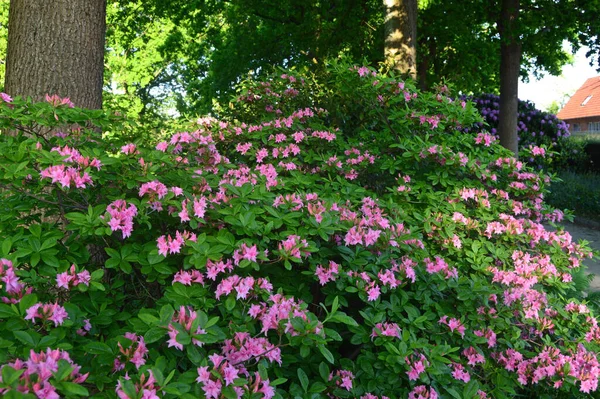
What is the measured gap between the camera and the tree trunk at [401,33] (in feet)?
22.9

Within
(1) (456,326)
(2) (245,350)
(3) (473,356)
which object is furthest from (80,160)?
(3) (473,356)

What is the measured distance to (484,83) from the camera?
19.7 meters

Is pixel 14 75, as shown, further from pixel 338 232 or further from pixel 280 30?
pixel 280 30

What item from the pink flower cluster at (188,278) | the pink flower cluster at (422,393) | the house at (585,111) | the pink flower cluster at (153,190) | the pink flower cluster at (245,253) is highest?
the house at (585,111)

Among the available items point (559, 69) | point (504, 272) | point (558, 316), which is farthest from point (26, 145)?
point (559, 69)

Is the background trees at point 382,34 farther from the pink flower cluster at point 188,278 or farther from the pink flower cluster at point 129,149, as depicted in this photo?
the pink flower cluster at point 188,278

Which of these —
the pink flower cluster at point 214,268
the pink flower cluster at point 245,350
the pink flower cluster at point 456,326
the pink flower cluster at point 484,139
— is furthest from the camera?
the pink flower cluster at point 484,139

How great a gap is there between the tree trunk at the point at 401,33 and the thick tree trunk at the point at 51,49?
407cm

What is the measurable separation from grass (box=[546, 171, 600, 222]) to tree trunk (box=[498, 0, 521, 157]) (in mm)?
1802

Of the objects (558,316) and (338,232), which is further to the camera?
(558,316)

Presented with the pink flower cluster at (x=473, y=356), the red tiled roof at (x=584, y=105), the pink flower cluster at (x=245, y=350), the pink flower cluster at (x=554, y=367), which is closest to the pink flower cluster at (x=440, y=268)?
the pink flower cluster at (x=473, y=356)

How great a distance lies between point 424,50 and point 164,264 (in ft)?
45.7

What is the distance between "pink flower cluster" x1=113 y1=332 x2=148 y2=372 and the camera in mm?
1664

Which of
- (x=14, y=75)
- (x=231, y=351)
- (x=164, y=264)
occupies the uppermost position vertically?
(x=14, y=75)
